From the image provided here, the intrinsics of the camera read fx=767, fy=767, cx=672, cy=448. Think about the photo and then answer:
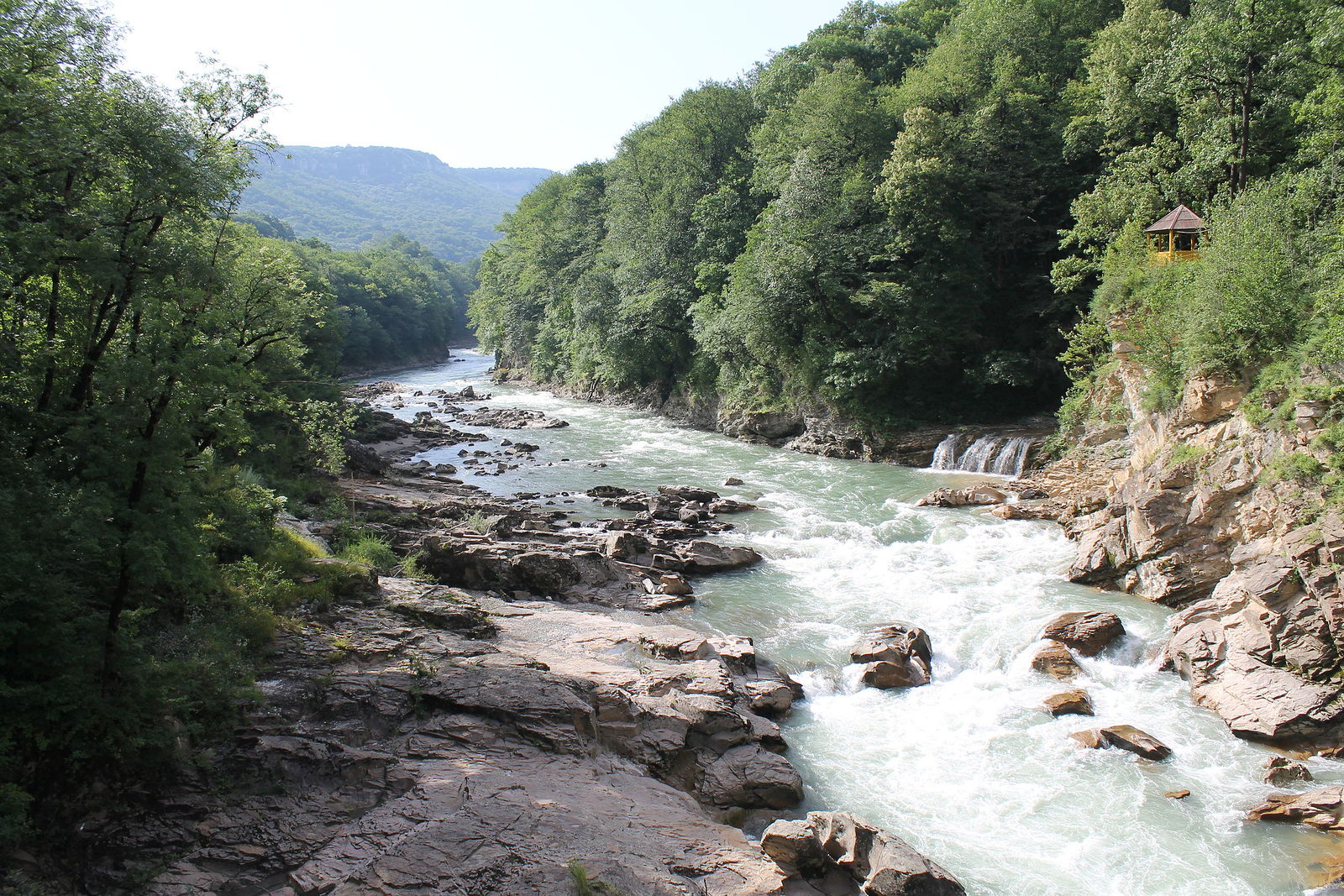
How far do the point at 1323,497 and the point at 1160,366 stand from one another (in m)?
7.17

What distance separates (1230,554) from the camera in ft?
50.4

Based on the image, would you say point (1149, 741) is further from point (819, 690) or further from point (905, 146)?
point (905, 146)

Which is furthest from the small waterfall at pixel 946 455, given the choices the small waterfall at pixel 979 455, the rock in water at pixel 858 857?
the rock in water at pixel 858 857

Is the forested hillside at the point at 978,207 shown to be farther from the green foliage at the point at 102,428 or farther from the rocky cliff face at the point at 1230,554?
the green foliage at the point at 102,428

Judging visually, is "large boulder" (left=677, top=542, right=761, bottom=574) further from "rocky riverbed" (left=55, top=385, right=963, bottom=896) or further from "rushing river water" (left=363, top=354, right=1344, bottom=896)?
"rocky riverbed" (left=55, top=385, right=963, bottom=896)

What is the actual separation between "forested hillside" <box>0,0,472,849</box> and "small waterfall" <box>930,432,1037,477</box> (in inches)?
969

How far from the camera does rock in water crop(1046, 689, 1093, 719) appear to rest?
1248 cm

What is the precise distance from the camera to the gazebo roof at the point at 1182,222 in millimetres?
22578

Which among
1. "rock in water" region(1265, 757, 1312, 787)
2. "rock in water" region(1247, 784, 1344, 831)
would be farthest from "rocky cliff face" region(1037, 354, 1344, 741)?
"rock in water" region(1247, 784, 1344, 831)

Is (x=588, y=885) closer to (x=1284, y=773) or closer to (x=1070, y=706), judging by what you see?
(x=1070, y=706)

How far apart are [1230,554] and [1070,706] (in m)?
5.87

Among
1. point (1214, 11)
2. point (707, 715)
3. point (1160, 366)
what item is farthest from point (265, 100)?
point (1214, 11)

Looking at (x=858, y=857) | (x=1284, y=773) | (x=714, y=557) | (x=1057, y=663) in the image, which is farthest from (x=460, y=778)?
(x=714, y=557)

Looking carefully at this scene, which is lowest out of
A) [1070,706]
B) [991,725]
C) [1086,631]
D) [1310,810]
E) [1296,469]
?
[991,725]
